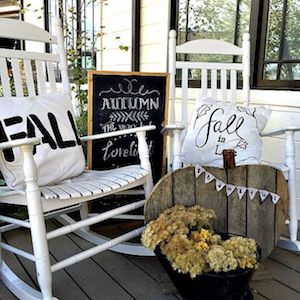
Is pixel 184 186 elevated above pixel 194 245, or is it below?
above

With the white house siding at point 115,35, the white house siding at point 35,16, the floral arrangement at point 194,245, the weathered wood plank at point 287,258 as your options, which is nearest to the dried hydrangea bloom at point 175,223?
the floral arrangement at point 194,245

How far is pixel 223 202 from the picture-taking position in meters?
1.55

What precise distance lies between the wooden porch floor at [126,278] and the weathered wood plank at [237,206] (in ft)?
0.75

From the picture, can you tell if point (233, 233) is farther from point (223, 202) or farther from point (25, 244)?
point (25, 244)

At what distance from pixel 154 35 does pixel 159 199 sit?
194 centimetres

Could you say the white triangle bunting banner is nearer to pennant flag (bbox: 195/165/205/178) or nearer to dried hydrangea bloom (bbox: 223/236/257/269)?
pennant flag (bbox: 195/165/205/178)

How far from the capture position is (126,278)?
1.60m

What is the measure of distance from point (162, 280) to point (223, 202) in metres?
0.41

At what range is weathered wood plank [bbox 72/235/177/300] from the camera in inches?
58.5

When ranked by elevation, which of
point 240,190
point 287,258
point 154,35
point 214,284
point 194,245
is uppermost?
point 154,35

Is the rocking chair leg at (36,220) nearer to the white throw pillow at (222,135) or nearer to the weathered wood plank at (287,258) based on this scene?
the white throw pillow at (222,135)

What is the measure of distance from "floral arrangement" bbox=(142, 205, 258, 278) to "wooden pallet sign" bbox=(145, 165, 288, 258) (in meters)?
0.09

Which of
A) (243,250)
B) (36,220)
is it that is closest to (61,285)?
(36,220)

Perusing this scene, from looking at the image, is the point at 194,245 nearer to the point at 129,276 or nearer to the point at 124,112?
the point at 129,276
